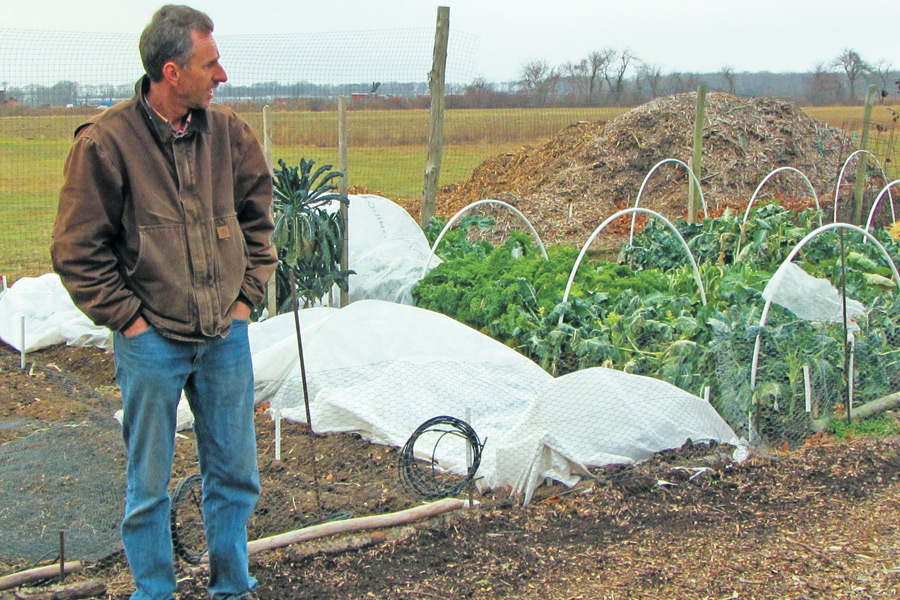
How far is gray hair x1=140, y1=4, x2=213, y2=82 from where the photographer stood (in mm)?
2307

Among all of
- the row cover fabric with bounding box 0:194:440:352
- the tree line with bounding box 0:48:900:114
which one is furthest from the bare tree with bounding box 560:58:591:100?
the row cover fabric with bounding box 0:194:440:352

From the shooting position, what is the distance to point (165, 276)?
2391 millimetres

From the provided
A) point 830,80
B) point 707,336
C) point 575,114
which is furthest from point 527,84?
point 830,80

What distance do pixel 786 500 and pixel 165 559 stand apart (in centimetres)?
260

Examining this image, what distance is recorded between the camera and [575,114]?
15.7 m

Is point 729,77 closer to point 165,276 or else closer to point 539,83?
point 539,83

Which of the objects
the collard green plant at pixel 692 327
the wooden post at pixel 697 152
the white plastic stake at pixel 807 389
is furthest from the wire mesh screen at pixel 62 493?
the wooden post at pixel 697 152

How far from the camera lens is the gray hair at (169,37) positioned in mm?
2307

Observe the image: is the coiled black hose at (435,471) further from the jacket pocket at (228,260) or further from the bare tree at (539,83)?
the bare tree at (539,83)

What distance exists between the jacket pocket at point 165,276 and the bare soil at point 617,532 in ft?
3.58

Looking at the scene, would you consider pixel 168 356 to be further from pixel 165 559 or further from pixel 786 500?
pixel 786 500

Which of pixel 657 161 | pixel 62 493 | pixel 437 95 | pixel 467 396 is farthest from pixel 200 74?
pixel 657 161

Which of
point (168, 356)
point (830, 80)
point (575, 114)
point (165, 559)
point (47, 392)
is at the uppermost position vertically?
point (830, 80)

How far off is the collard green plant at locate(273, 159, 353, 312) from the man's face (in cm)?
363
